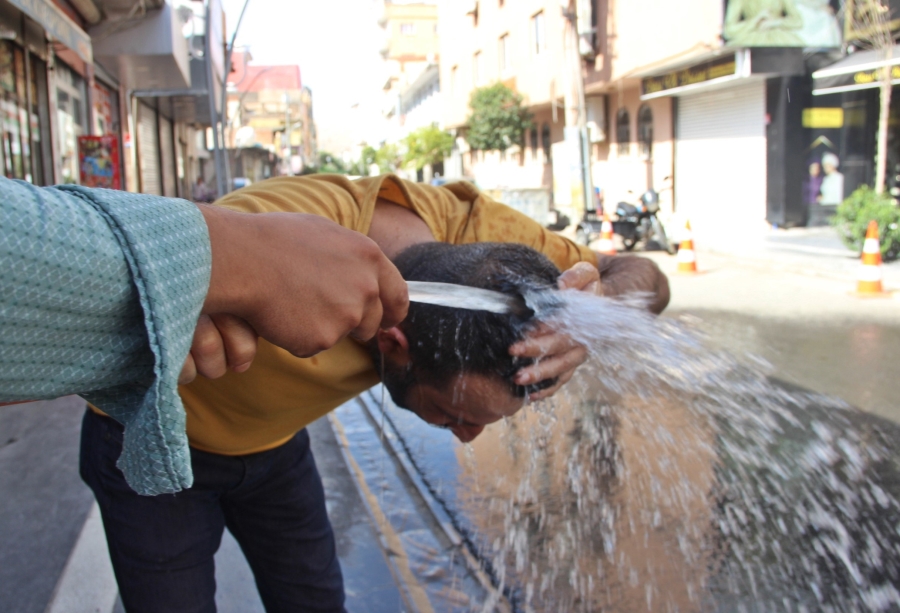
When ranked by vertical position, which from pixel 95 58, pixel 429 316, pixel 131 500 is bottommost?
pixel 131 500

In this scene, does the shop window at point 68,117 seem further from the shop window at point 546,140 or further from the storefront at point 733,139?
the shop window at point 546,140

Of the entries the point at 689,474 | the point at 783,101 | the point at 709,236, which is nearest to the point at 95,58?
the point at 709,236

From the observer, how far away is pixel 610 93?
2219cm

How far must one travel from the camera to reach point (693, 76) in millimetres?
16812

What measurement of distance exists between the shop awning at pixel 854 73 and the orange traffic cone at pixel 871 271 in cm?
522

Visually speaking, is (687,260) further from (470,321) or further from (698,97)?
(470,321)

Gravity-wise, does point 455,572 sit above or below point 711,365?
below

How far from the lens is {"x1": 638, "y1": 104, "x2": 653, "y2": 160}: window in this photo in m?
20.4

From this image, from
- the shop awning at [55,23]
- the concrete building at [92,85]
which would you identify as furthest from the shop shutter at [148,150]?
the shop awning at [55,23]

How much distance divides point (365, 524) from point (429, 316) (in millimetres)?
2106

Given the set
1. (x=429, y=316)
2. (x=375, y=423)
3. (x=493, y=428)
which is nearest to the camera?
(x=429, y=316)

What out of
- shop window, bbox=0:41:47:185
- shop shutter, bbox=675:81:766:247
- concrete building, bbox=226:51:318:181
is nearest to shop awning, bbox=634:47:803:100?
shop shutter, bbox=675:81:766:247

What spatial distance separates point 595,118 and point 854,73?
939 centimetres

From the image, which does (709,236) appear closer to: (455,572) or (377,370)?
(455,572)
